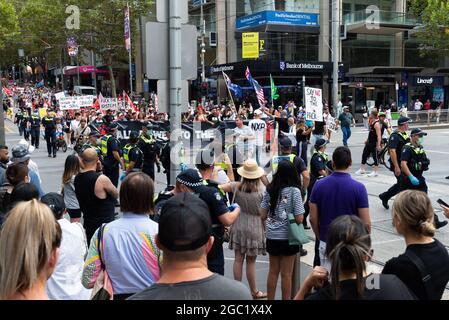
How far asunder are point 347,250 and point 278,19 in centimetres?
3716

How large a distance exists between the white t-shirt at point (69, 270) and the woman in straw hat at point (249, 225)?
2065 mm

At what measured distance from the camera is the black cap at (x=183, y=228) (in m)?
2.30

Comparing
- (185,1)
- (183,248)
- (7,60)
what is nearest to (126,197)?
(183,248)

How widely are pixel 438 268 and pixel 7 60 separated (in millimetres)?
81829

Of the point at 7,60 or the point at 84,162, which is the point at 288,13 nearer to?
the point at 84,162

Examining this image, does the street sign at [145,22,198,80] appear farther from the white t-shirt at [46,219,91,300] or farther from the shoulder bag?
the white t-shirt at [46,219,91,300]

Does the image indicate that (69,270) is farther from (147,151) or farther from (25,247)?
(147,151)

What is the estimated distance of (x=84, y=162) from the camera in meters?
5.62

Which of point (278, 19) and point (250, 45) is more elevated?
point (278, 19)

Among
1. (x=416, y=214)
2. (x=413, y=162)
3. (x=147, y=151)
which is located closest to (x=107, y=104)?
(x=147, y=151)

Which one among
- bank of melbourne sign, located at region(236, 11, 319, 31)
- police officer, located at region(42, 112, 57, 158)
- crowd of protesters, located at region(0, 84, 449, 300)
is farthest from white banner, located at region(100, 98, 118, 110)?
bank of melbourne sign, located at region(236, 11, 319, 31)

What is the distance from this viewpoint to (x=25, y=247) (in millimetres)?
2291

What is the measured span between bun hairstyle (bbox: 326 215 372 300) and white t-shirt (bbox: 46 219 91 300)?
2075mm

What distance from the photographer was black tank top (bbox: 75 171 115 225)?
5.50 m
